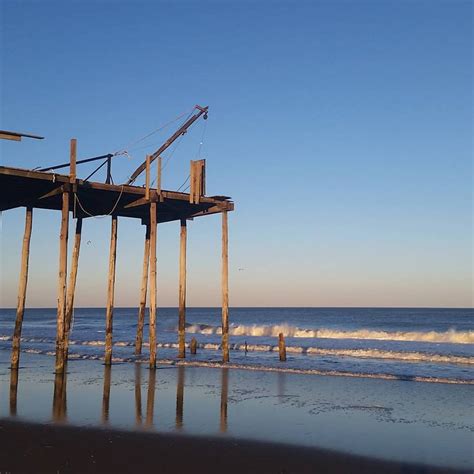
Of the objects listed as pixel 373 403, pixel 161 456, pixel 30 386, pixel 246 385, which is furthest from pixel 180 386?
pixel 161 456

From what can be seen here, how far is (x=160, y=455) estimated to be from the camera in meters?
10.9

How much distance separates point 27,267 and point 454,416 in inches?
608

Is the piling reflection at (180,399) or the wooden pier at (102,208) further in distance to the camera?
the wooden pier at (102,208)

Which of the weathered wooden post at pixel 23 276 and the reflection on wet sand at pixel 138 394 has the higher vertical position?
the weathered wooden post at pixel 23 276

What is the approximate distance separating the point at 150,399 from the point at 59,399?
8.64 feet

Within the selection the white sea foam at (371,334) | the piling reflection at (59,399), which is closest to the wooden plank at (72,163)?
the piling reflection at (59,399)

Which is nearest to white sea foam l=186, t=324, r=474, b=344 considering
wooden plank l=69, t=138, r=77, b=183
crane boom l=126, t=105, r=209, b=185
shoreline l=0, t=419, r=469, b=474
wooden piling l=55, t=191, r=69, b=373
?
crane boom l=126, t=105, r=209, b=185

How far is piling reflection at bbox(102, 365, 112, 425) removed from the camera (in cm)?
1413

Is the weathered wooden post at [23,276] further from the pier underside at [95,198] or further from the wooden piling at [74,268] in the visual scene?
the wooden piling at [74,268]

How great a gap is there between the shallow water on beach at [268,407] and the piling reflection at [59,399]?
0.09 feet

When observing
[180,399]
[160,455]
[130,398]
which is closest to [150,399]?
[130,398]

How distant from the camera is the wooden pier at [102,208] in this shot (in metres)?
19.7

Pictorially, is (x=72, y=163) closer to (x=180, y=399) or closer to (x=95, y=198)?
(x=95, y=198)

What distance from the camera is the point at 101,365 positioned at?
2547 cm
